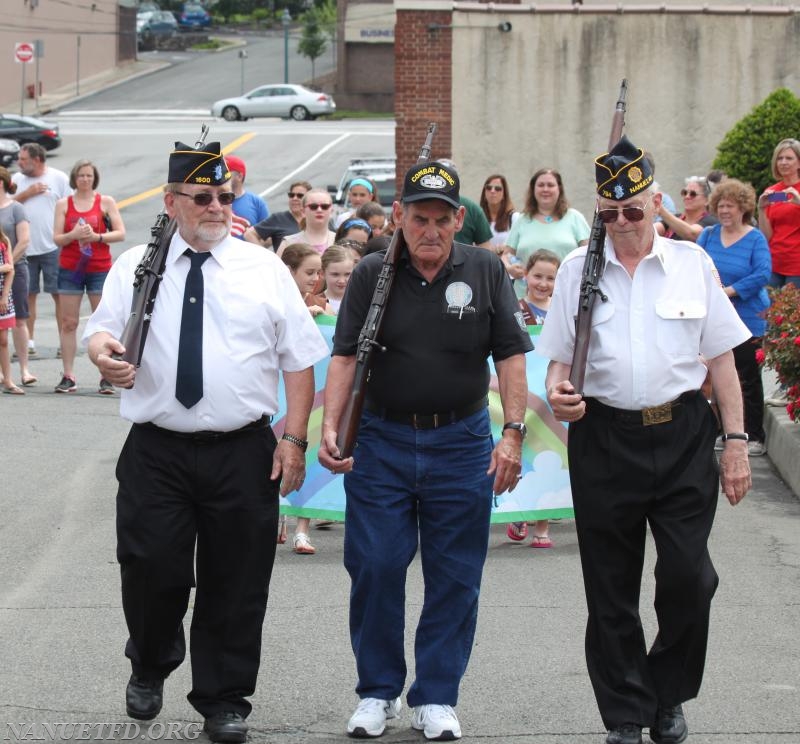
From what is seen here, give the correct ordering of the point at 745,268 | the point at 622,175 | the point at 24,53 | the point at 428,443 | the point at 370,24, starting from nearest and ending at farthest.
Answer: the point at 622,175 < the point at 428,443 < the point at 745,268 < the point at 24,53 < the point at 370,24

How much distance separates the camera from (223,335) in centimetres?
538

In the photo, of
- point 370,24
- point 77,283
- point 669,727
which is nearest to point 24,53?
point 370,24

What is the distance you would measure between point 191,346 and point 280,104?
172ft

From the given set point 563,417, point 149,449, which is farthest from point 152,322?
point 563,417

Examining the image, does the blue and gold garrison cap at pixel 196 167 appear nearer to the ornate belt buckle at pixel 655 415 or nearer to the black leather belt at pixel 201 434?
the black leather belt at pixel 201 434

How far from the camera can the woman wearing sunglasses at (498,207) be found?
42.7 feet

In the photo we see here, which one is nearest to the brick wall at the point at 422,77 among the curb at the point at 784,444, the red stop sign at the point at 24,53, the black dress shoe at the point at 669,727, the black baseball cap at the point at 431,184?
the curb at the point at 784,444

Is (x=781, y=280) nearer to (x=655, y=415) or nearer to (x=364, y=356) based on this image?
(x=655, y=415)

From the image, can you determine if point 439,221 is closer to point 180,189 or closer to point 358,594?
point 180,189

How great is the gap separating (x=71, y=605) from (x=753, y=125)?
1518 cm

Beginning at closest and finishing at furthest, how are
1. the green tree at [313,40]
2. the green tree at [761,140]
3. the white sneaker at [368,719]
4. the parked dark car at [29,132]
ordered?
1. the white sneaker at [368,719]
2. the green tree at [761,140]
3. the parked dark car at [29,132]
4. the green tree at [313,40]

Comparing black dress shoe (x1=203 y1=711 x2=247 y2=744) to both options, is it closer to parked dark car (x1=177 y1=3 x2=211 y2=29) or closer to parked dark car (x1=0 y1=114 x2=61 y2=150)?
parked dark car (x1=0 y1=114 x2=61 y2=150)

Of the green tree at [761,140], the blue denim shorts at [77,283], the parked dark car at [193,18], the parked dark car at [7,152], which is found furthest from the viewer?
the parked dark car at [193,18]

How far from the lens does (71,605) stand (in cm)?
732
